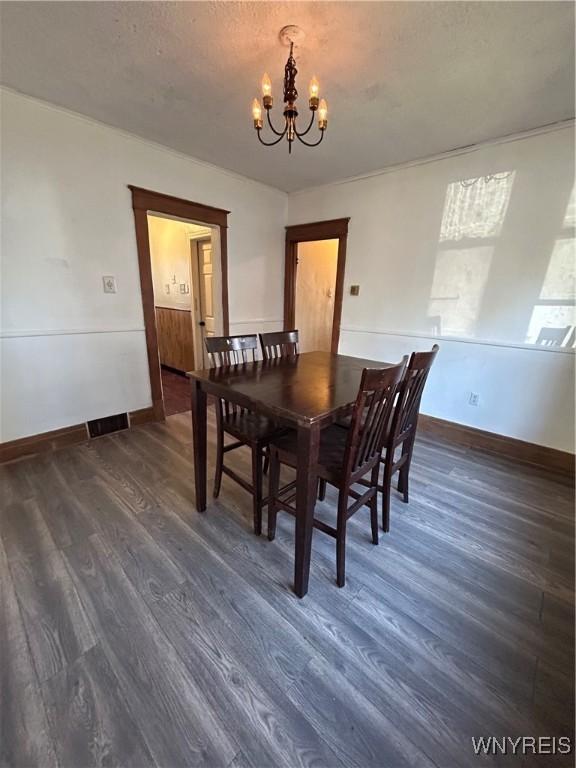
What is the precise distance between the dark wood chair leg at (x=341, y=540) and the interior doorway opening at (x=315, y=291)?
10.5 ft

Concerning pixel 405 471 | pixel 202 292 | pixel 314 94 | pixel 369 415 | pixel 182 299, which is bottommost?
pixel 405 471

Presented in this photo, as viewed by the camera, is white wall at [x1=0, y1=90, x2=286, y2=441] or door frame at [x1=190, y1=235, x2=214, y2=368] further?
door frame at [x1=190, y1=235, x2=214, y2=368]

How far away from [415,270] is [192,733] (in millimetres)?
3462

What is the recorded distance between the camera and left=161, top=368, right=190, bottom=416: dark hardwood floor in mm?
3570

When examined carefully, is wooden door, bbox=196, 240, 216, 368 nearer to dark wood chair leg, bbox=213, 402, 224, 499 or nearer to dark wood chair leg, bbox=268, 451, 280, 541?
dark wood chair leg, bbox=213, 402, 224, 499

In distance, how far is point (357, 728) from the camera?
991 millimetres

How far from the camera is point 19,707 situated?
1.01m

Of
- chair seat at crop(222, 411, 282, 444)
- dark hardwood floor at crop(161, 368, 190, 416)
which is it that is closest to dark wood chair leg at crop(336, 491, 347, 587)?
chair seat at crop(222, 411, 282, 444)

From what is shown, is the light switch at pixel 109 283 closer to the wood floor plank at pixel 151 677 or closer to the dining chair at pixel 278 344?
the dining chair at pixel 278 344

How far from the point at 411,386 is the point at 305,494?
82 centimetres

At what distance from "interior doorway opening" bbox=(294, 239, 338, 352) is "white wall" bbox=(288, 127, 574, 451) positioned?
102 cm

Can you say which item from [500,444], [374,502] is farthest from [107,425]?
[500,444]

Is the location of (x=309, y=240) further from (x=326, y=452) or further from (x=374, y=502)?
(x=374, y=502)

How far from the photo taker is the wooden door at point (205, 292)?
4.05 meters
